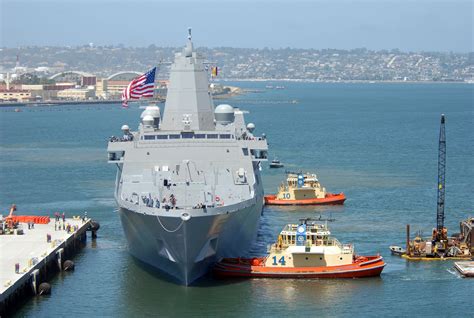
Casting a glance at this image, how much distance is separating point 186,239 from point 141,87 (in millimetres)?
21269

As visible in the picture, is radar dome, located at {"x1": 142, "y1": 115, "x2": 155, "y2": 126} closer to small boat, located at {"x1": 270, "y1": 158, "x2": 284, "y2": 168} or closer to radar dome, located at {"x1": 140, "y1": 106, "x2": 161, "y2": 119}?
radar dome, located at {"x1": 140, "y1": 106, "x2": 161, "y2": 119}

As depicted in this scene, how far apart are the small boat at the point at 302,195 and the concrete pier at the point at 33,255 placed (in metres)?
16.4

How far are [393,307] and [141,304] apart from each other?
32.3 feet

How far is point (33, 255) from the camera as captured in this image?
47.0m

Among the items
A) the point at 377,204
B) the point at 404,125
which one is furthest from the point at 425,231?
the point at 404,125

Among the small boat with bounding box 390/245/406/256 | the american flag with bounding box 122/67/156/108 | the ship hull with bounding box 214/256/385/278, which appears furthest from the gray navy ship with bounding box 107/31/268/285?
the small boat with bounding box 390/245/406/256

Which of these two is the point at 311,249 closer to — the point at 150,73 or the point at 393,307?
the point at 393,307

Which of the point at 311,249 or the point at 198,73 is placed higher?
the point at 198,73

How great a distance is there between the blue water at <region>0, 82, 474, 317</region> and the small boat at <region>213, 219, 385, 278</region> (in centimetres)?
47

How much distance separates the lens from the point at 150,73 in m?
62.1

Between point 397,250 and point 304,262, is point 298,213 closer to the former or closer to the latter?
point 397,250

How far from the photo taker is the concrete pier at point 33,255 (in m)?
41.5

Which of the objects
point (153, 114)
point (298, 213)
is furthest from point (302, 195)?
point (153, 114)

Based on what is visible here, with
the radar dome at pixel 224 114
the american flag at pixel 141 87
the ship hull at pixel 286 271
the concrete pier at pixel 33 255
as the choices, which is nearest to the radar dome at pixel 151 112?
the radar dome at pixel 224 114
